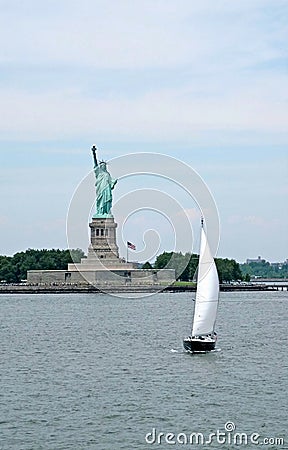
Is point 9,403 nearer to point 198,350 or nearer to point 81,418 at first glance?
point 81,418

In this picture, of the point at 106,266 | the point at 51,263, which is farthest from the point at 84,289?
the point at 51,263

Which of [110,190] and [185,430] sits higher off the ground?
[110,190]

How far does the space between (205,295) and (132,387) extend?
41.2 ft

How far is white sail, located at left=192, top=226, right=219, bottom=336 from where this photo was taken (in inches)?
1917

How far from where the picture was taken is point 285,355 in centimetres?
4862

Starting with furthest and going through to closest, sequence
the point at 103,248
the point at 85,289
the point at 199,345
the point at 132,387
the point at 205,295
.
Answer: the point at 85,289 < the point at 103,248 < the point at 205,295 < the point at 199,345 < the point at 132,387

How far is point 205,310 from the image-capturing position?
48.9 metres

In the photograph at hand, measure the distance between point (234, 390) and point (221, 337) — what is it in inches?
841

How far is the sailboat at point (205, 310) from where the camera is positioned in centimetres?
4816

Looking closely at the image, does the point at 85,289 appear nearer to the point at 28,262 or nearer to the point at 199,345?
the point at 28,262

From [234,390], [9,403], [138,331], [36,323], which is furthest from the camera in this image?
[36,323]

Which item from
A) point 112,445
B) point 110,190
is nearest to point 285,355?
point 112,445

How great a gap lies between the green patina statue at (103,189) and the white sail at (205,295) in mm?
80618

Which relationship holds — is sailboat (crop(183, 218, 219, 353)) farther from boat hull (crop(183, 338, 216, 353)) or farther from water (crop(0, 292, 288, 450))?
water (crop(0, 292, 288, 450))
